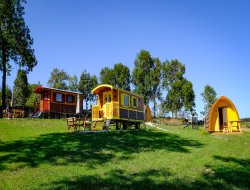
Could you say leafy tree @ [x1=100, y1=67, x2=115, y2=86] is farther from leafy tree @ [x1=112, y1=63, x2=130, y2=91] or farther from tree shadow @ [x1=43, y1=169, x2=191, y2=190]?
tree shadow @ [x1=43, y1=169, x2=191, y2=190]

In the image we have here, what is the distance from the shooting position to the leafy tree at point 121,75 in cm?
5806

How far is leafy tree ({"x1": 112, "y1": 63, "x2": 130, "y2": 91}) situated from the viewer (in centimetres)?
5806

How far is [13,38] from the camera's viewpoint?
110ft

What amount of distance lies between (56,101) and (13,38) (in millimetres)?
8959

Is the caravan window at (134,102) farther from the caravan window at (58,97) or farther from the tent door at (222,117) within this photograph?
the caravan window at (58,97)

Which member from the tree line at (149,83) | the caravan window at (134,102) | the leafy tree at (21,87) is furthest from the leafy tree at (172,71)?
the caravan window at (134,102)

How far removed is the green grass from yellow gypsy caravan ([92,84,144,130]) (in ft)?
26.5

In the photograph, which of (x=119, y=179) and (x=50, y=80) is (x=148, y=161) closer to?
(x=119, y=179)

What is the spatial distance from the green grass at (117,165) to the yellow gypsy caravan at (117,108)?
8087 millimetres

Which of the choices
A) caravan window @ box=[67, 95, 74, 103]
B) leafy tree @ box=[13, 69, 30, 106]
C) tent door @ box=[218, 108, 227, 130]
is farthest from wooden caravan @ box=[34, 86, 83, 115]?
leafy tree @ box=[13, 69, 30, 106]

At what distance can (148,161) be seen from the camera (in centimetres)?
1074

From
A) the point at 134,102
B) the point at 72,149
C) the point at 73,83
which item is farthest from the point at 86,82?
the point at 72,149

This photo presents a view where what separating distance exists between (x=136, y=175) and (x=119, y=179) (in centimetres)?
72

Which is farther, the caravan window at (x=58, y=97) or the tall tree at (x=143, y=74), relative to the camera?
the tall tree at (x=143, y=74)
